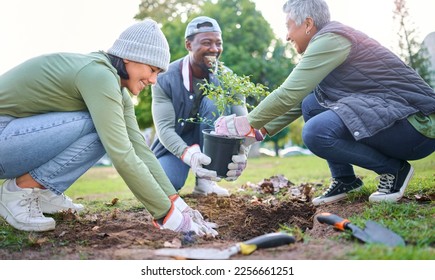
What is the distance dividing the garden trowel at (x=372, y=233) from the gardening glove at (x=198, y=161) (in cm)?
115

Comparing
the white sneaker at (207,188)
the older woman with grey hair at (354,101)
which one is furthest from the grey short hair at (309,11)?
the white sneaker at (207,188)

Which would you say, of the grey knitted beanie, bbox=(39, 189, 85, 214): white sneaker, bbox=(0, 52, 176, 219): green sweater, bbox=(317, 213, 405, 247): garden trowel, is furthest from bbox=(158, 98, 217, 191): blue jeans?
bbox=(317, 213, 405, 247): garden trowel

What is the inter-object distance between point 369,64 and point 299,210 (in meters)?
1.07

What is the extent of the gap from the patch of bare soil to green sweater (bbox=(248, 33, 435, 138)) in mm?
616

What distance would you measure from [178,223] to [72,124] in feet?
2.53

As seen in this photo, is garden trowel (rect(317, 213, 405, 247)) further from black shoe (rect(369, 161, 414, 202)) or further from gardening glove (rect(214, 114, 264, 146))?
gardening glove (rect(214, 114, 264, 146))

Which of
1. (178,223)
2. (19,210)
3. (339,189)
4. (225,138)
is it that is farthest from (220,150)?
(19,210)

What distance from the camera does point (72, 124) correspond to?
2518 millimetres

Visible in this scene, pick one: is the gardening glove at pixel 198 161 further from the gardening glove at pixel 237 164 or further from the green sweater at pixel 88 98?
the green sweater at pixel 88 98

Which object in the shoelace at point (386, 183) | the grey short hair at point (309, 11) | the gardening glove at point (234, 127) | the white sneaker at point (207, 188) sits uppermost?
the grey short hair at point (309, 11)

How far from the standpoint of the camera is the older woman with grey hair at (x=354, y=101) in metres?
2.72

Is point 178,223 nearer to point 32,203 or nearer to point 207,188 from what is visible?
point 32,203

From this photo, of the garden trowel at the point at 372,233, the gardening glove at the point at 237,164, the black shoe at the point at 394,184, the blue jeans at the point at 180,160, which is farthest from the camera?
the blue jeans at the point at 180,160
